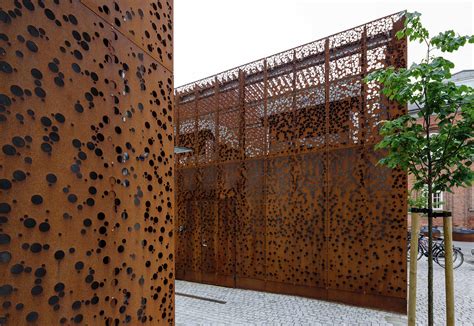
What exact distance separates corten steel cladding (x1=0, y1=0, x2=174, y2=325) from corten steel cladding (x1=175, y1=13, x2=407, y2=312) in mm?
5222

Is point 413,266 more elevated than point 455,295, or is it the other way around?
point 413,266

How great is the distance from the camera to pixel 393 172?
6.10 m

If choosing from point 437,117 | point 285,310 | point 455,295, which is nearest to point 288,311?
point 285,310

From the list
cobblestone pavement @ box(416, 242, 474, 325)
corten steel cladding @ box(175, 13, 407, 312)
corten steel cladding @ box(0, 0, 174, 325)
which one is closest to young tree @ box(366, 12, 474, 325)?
corten steel cladding @ box(0, 0, 174, 325)

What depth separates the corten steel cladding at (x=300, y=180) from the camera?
20.6ft

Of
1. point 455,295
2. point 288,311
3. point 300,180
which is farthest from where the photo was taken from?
point 300,180

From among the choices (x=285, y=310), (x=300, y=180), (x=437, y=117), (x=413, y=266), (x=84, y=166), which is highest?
(x=437, y=117)

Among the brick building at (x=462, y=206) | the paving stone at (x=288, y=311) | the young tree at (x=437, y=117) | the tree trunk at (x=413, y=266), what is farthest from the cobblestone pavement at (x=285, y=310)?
the brick building at (x=462, y=206)

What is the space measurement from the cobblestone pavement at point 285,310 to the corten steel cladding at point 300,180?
405 millimetres

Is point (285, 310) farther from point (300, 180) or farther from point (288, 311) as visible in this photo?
point (300, 180)

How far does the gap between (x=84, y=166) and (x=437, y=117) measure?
3.73 meters

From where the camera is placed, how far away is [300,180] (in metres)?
7.29

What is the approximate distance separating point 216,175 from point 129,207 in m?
6.57

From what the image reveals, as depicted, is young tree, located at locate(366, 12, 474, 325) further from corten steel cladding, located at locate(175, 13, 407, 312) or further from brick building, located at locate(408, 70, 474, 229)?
brick building, located at locate(408, 70, 474, 229)
